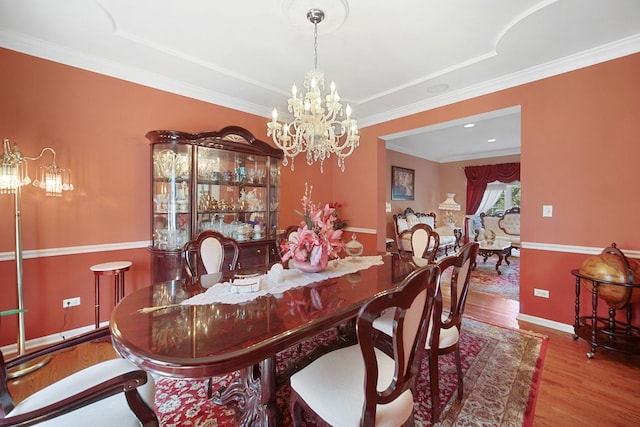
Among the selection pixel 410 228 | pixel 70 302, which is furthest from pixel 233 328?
pixel 410 228

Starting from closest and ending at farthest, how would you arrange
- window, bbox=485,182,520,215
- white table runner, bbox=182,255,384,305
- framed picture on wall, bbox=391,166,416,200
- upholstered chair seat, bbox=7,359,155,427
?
upholstered chair seat, bbox=7,359,155,427 < white table runner, bbox=182,255,384,305 < framed picture on wall, bbox=391,166,416,200 < window, bbox=485,182,520,215

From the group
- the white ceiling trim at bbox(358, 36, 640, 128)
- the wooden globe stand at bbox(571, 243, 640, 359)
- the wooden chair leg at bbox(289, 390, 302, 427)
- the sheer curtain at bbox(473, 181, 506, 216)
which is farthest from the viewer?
the sheer curtain at bbox(473, 181, 506, 216)

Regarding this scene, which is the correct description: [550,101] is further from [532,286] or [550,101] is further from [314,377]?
[314,377]

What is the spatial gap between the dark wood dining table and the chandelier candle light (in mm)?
6469

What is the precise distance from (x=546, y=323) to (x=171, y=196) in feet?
13.9

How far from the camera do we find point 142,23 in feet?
7.04

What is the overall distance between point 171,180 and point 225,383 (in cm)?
210

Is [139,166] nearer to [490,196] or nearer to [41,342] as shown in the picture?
[41,342]

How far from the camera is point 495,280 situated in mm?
4469

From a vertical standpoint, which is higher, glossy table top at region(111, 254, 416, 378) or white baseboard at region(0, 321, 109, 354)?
glossy table top at region(111, 254, 416, 378)

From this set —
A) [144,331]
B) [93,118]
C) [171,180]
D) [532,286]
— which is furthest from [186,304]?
[532,286]

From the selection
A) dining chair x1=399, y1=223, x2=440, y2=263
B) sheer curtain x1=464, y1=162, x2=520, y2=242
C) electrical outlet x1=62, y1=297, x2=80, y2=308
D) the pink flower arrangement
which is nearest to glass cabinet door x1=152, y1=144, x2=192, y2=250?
electrical outlet x1=62, y1=297, x2=80, y2=308

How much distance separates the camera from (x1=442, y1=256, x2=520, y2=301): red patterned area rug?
12.7ft

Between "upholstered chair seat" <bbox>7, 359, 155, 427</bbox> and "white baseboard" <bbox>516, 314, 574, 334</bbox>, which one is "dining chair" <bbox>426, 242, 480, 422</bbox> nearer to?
"upholstered chair seat" <bbox>7, 359, 155, 427</bbox>
